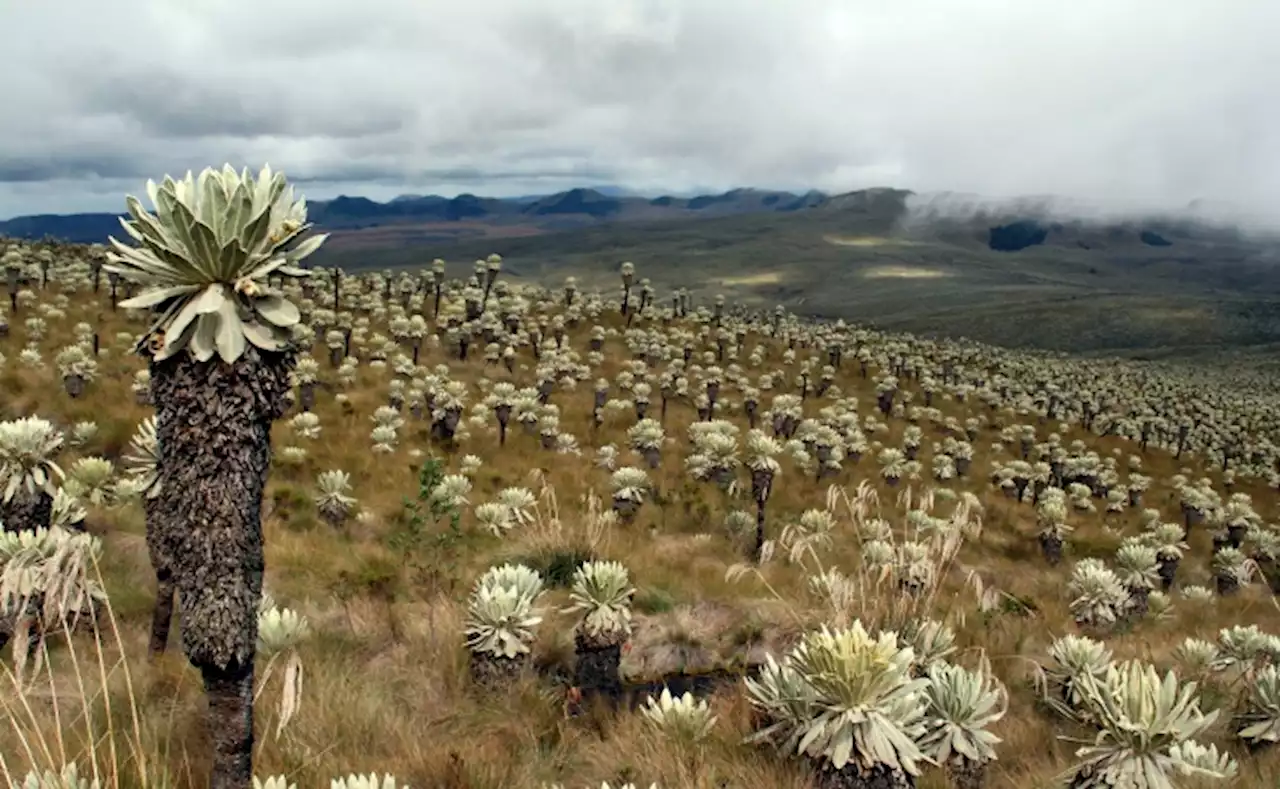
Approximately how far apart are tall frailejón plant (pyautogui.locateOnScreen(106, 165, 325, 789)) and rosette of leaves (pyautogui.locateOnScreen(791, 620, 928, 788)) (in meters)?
3.91

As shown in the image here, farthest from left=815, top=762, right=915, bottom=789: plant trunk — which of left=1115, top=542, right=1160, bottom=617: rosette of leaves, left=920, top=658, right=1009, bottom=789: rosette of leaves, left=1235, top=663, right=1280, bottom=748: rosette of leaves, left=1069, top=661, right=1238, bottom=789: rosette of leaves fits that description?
left=1115, top=542, right=1160, bottom=617: rosette of leaves

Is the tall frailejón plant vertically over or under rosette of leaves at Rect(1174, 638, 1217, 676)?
over

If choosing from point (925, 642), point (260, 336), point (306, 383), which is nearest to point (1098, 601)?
point (925, 642)

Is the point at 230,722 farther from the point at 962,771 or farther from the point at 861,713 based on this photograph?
the point at 962,771

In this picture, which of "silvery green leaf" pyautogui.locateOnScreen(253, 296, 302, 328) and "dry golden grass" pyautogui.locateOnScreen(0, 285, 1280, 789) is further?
"dry golden grass" pyautogui.locateOnScreen(0, 285, 1280, 789)

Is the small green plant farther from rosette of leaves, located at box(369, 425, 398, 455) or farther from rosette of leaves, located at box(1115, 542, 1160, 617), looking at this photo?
rosette of leaves, located at box(1115, 542, 1160, 617)

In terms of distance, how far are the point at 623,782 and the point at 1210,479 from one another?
4784 centimetres

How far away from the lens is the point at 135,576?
10.1 meters

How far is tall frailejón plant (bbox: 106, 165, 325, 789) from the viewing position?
427 cm

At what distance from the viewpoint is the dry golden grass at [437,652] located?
5.52m

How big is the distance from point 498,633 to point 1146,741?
18.8 ft

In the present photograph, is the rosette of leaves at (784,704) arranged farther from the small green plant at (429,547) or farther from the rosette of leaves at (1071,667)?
the small green plant at (429,547)

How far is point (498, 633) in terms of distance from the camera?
7.72m

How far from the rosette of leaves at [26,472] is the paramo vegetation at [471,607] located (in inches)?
1.7
